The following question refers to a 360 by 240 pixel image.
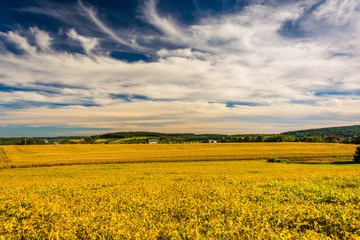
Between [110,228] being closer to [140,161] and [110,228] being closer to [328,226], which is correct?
[328,226]

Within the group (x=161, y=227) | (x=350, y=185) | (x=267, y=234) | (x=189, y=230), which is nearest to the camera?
(x=267, y=234)

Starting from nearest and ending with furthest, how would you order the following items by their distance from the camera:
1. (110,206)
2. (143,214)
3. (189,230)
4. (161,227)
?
(189,230), (161,227), (143,214), (110,206)

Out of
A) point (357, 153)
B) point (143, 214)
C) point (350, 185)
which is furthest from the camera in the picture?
point (357, 153)

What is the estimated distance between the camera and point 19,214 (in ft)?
21.2

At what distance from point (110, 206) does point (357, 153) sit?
194 ft

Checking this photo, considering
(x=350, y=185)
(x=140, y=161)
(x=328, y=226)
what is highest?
(x=328, y=226)

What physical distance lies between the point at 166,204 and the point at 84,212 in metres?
2.90

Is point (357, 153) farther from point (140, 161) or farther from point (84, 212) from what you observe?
point (84, 212)

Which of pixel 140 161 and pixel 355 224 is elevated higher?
pixel 355 224

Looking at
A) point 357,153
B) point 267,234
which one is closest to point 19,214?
point 267,234

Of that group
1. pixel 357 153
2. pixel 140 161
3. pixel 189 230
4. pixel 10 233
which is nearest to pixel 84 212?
pixel 10 233

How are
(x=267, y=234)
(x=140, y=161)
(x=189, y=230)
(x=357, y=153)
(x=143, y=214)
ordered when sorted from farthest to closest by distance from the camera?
(x=140, y=161) → (x=357, y=153) → (x=143, y=214) → (x=189, y=230) → (x=267, y=234)

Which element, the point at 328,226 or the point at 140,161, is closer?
the point at 328,226

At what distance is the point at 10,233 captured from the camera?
5.13 metres
